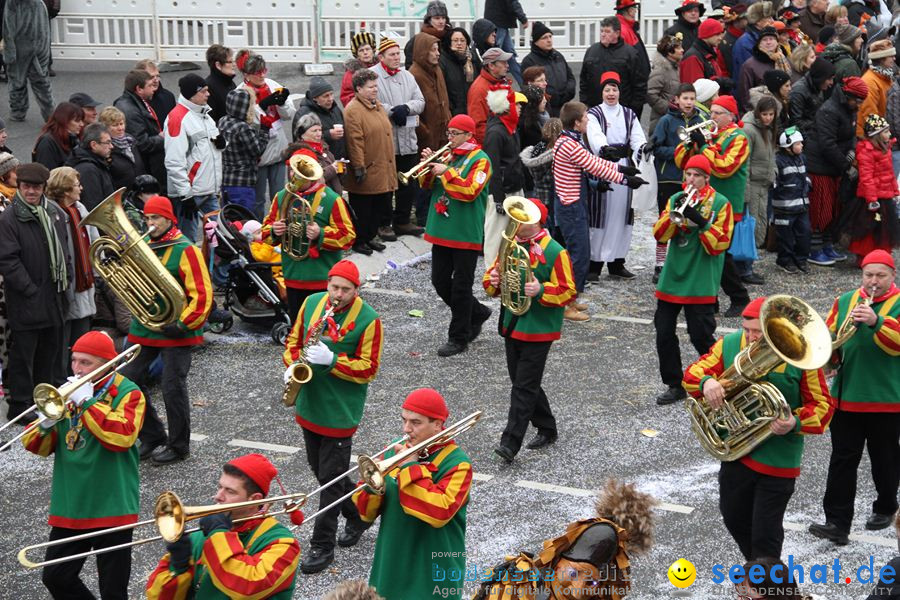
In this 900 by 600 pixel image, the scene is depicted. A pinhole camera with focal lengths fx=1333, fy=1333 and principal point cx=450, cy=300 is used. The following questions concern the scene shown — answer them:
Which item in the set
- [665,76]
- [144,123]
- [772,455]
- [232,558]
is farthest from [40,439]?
[665,76]

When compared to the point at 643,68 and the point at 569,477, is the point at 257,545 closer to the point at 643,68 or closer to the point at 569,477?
the point at 569,477

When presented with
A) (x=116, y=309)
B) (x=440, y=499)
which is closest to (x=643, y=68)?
(x=116, y=309)

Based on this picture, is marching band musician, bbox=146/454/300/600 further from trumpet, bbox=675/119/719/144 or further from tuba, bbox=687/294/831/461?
trumpet, bbox=675/119/719/144

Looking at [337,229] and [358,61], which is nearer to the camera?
[337,229]

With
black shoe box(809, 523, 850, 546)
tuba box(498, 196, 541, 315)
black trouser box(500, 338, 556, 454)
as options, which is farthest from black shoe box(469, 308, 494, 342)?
black shoe box(809, 523, 850, 546)

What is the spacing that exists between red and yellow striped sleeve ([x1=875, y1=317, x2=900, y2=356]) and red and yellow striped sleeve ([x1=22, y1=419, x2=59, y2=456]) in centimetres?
468

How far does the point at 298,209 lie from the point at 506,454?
2.63 metres

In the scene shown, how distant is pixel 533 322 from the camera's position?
363 inches

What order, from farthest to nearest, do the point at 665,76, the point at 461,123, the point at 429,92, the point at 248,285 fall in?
1. the point at 665,76
2. the point at 429,92
3. the point at 248,285
4. the point at 461,123

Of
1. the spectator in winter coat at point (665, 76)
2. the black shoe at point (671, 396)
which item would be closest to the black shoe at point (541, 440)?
the black shoe at point (671, 396)

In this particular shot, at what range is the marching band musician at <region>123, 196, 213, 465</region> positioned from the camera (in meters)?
9.14

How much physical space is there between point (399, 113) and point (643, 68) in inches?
132

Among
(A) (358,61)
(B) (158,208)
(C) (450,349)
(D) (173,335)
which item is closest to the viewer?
(B) (158,208)

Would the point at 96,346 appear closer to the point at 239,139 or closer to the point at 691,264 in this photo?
the point at 691,264
